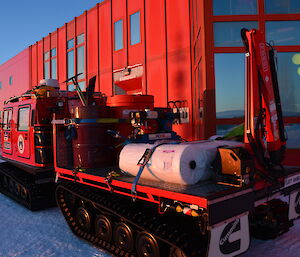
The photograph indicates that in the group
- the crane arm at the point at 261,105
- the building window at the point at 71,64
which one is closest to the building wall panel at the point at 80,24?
the building window at the point at 71,64

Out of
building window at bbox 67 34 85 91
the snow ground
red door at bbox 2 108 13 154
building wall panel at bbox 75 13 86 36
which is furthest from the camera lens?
building window at bbox 67 34 85 91

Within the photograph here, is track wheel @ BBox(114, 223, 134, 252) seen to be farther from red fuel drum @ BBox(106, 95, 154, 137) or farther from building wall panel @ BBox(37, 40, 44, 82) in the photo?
building wall panel @ BBox(37, 40, 44, 82)

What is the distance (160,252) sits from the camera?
3.70 metres

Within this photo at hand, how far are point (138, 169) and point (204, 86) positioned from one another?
17.4 ft

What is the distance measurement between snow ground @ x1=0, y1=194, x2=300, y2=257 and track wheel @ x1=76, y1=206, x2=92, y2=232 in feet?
0.78

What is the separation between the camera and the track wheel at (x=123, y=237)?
4.17 metres

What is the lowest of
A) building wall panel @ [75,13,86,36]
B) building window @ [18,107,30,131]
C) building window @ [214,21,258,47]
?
building window @ [18,107,30,131]

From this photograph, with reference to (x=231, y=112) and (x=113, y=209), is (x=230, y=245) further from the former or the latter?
(x=231, y=112)

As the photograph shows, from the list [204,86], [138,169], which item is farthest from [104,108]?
[204,86]

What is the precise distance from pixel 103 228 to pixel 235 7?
7427 millimetres

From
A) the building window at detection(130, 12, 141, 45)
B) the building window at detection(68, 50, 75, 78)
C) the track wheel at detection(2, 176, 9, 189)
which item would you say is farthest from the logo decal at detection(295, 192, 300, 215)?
the building window at detection(68, 50, 75, 78)

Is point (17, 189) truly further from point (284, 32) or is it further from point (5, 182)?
point (284, 32)

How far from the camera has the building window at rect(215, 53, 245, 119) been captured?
8711mm

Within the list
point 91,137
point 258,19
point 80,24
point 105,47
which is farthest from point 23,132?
point 80,24
